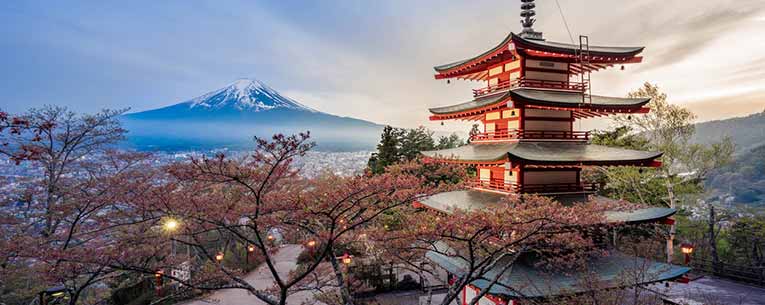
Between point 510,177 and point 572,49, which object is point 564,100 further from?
point 510,177

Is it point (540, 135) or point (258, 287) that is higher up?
point (540, 135)

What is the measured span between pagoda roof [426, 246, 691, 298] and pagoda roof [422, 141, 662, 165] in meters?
2.62

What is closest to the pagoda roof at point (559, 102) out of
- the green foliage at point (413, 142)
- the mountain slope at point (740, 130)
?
the green foliage at point (413, 142)

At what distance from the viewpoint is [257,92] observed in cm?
5369

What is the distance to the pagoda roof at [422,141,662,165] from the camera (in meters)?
8.54

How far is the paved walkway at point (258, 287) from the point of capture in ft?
43.5

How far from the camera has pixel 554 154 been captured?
906 centimetres

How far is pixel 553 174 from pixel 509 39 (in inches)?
171

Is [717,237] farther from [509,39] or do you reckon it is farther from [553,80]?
[509,39]

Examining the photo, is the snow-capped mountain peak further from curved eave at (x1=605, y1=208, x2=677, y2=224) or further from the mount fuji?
curved eave at (x1=605, y1=208, x2=677, y2=224)

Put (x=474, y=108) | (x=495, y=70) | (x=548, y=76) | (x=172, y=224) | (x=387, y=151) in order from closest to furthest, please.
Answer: (x=172, y=224), (x=548, y=76), (x=474, y=108), (x=495, y=70), (x=387, y=151)

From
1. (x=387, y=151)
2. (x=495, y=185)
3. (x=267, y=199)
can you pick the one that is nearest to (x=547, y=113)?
(x=495, y=185)

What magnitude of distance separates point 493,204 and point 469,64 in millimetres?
5071

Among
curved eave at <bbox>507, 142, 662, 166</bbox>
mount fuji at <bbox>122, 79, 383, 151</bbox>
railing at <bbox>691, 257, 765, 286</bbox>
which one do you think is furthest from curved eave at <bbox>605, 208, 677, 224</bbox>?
mount fuji at <bbox>122, 79, 383, 151</bbox>
